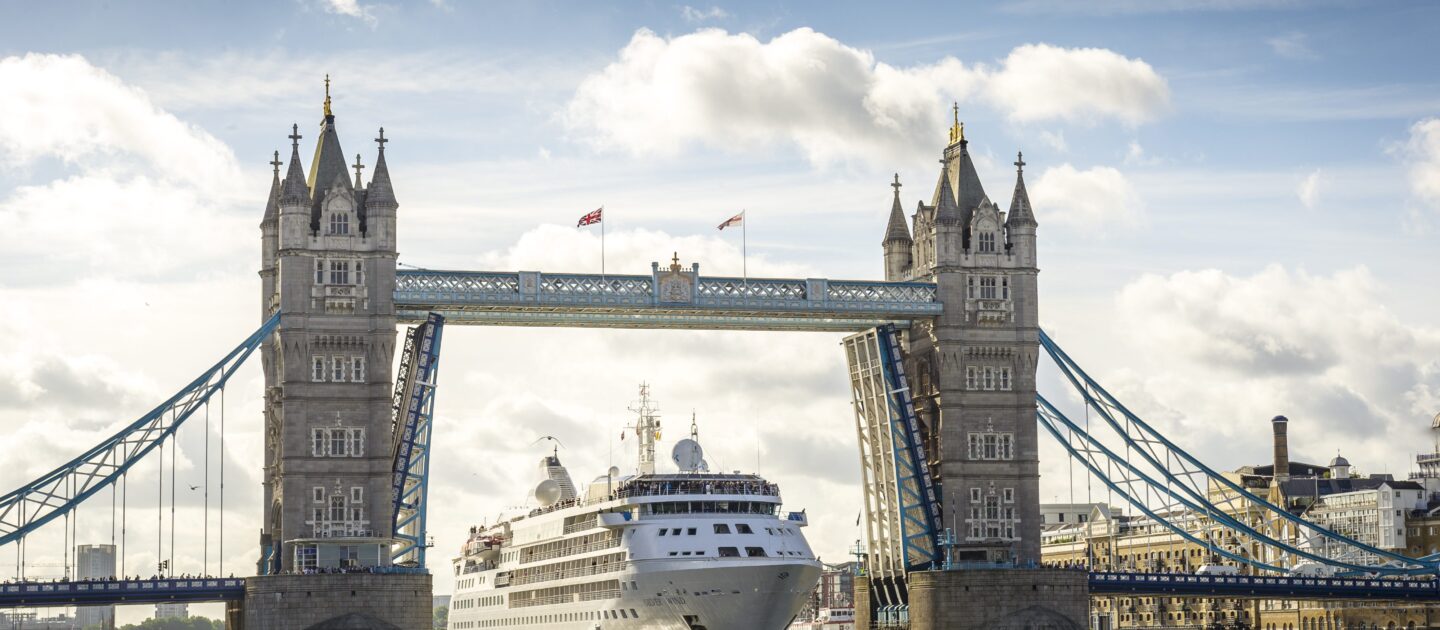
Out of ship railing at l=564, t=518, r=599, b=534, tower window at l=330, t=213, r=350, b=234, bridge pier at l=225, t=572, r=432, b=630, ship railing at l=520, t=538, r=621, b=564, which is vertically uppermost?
tower window at l=330, t=213, r=350, b=234

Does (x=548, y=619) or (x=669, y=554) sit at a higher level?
(x=669, y=554)

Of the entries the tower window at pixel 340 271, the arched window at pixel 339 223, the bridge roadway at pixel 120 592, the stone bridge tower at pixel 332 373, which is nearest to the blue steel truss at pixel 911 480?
the stone bridge tower at pixel 332 373

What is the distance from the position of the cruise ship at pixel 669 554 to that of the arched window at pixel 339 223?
68.4 feet

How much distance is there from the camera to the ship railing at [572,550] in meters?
116

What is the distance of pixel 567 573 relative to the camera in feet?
400

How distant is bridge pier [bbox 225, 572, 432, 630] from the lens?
10731cm

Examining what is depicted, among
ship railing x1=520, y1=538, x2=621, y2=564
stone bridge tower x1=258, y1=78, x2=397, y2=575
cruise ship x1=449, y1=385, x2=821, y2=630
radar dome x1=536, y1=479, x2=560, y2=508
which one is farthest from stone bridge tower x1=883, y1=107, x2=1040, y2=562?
stone bridge tower x1=258, y1=78, x2=397, y2=575

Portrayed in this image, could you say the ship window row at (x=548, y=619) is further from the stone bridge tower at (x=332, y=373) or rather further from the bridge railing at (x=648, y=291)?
the bridge railing at (x=648, y=291)

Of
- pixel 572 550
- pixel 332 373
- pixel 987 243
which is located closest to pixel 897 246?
pixel 987 243

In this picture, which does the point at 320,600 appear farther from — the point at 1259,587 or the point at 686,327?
the point at 1259,587

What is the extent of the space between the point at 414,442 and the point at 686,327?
728 inches

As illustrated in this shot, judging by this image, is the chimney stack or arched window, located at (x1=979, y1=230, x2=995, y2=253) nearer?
arched window, located at (x1=979, y1=230, x2=995, y2=253)

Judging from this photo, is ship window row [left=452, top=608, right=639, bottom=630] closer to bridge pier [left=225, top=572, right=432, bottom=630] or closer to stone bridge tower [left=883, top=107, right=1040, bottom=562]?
bridge pier [left=225, top=572, right=432, bottom=630]

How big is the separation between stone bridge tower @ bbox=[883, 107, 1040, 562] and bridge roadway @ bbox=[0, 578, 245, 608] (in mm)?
42437
